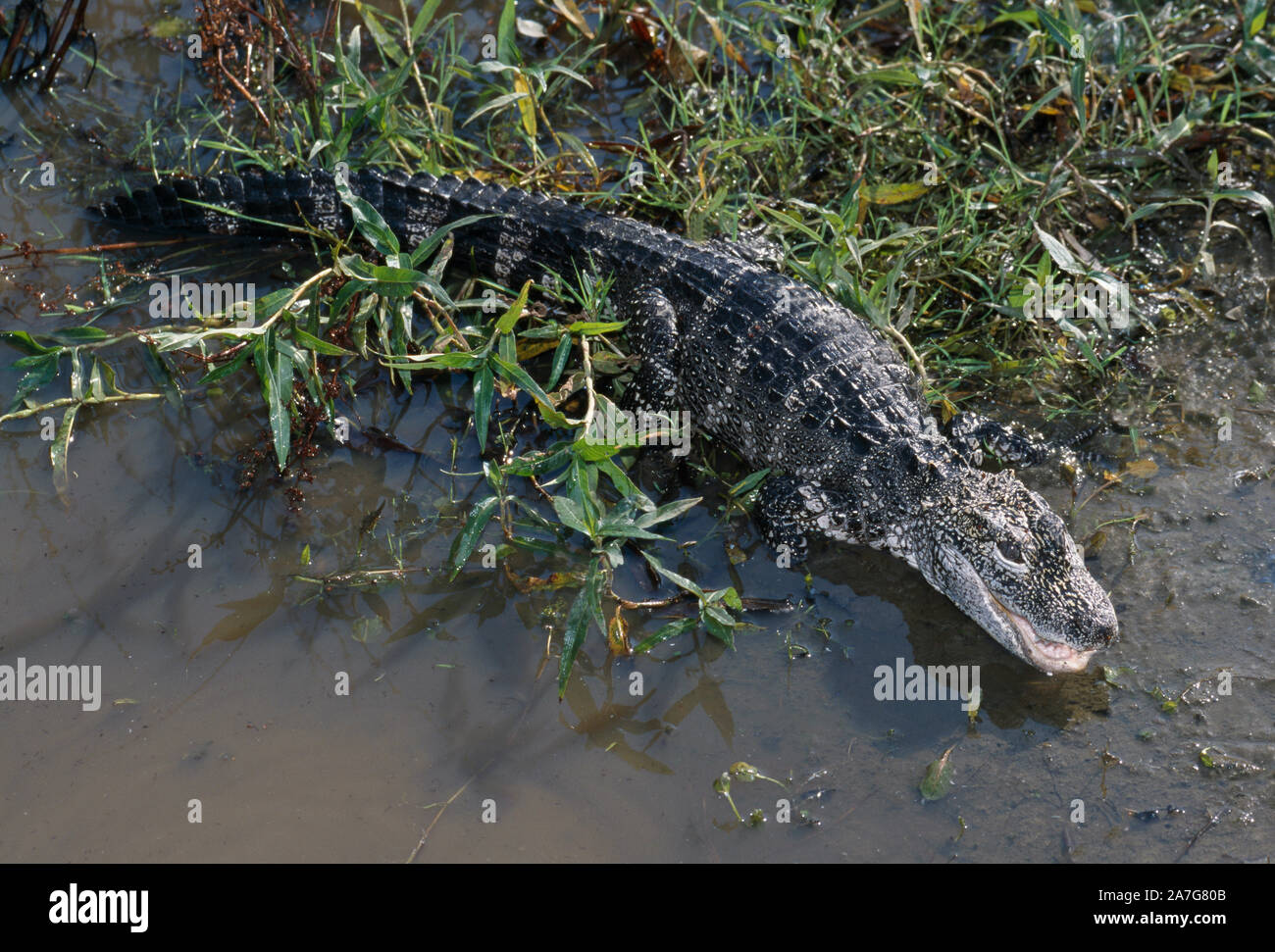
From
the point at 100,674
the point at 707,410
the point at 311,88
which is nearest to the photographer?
the point at 100,674

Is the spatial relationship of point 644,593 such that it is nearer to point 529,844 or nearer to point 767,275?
point 529,844

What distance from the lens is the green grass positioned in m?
4.97

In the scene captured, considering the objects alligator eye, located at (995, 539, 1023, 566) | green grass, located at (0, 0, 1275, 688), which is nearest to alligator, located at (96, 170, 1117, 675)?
alligator eye, located at (995, 539, 1023, 566)

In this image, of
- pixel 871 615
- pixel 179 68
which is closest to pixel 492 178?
pixel 179 68

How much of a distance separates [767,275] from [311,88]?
112 inches

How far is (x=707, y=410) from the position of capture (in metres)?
5.19

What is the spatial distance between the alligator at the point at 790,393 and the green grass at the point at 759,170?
20 centimetres

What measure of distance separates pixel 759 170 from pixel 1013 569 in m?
2.85

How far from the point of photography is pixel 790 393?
483cm

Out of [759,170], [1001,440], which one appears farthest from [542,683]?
[759,170]

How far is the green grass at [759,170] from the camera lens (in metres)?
4.97

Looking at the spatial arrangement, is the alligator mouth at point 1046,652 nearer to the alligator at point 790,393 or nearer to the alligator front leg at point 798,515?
the alligator at point 790,393

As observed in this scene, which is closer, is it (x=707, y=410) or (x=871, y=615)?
(x=871, y=615)

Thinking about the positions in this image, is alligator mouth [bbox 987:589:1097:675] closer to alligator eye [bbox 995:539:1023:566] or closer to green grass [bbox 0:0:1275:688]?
alligator eye [bbox 995:539:1023:566]
